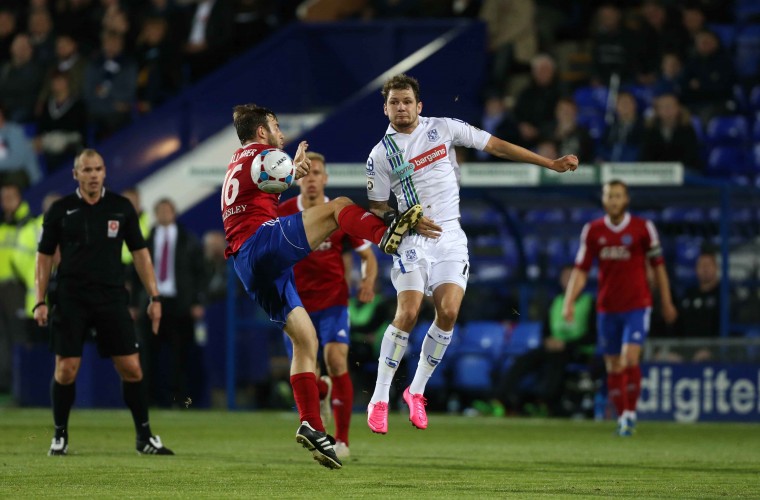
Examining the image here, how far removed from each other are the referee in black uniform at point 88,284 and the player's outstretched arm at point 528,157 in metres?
2.99

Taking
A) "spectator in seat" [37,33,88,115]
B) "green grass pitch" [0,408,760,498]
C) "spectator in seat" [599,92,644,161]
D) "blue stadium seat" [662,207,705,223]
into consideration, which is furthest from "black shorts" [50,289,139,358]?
"spectator in seat" [37,33,88,115]

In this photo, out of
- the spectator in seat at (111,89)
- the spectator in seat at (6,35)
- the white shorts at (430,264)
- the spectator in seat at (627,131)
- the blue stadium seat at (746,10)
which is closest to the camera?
the white shorts at (430,264)

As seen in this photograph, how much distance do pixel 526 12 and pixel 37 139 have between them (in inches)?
320

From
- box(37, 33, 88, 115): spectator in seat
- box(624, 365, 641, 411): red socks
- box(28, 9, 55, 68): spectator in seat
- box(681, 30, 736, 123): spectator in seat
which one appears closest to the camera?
box(624, 365, 641, 411): red socks

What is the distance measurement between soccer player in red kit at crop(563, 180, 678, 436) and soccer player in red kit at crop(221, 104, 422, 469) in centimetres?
611

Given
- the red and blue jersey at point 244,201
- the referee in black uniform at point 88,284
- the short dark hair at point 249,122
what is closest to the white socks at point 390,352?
the red and blue jersey at point 244,201

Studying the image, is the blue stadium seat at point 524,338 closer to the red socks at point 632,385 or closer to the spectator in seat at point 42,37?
the red socks at point 632,385

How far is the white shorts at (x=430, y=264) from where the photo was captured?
1082 centimetres

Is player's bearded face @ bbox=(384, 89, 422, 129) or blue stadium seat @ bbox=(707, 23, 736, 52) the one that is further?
blue stadium seat @ bbox=(707, 23, 736, 52)

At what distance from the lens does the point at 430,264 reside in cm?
1088

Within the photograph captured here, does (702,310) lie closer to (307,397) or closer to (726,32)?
(726,32)

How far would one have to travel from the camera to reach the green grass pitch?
9.20 metres

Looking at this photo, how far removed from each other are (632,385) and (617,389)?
0.57 feet

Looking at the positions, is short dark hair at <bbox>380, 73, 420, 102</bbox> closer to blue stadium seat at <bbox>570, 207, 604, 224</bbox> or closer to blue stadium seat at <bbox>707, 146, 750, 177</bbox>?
blue stadium seat at <bbox>570, 207, 604, 224</bbox>
